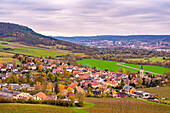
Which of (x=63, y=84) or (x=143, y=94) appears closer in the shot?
(x=143, y=94)

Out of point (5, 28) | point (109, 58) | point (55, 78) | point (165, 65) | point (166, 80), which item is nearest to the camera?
point (55, 78)

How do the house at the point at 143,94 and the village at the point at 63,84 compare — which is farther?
the house at the point at 143,94

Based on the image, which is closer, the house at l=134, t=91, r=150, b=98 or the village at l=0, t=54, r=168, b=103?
the village at l=0, t=54, r=168, b=103

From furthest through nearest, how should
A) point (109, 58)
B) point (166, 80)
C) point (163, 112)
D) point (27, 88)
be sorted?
point (109, 58), point (166, 80), point (27, 88), point (163, 112)

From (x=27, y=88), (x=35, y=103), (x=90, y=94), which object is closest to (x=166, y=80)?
(x=90, y=94)

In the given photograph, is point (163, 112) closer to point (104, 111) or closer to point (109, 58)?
point (104, 111)

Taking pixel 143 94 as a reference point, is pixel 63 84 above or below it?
above

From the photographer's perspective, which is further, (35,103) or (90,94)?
(90,94)

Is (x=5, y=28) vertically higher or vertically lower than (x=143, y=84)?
higher
